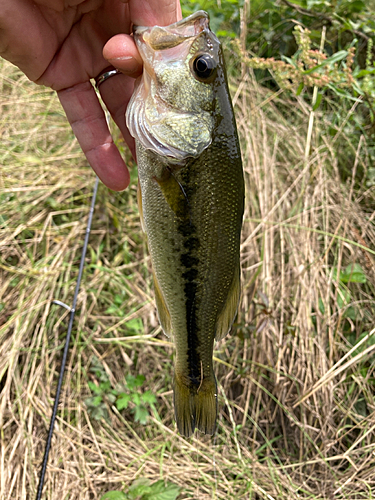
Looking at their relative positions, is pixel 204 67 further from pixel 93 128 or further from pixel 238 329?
pixel 238 329

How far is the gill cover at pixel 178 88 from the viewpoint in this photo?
136 cm

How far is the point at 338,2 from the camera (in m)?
3.49

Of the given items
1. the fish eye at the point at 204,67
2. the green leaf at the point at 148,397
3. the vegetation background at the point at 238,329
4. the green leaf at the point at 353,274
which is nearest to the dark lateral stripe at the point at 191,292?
the fish eye at the point at 204,67

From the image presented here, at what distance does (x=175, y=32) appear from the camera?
1.37 meters

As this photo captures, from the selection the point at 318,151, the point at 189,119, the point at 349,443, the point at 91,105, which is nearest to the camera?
the point at 189,119

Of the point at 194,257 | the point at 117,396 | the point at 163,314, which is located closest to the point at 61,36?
the point at 194,257

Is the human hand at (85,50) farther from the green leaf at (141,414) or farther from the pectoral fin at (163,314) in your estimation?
the green leaf at (141,414)

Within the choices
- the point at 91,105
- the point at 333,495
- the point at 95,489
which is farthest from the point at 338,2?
the point at 95,489

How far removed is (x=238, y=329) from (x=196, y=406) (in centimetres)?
95

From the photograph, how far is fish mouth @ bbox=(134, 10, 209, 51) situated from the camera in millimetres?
1344

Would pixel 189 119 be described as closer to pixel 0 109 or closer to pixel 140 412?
pixel 140 412

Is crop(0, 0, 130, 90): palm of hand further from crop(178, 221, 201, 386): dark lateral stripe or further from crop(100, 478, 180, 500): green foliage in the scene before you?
crop(100, 478, 180, 500): green foliage

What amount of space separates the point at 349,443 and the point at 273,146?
2236 mm

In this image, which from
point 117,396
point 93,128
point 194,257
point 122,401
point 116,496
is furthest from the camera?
point 117,396
